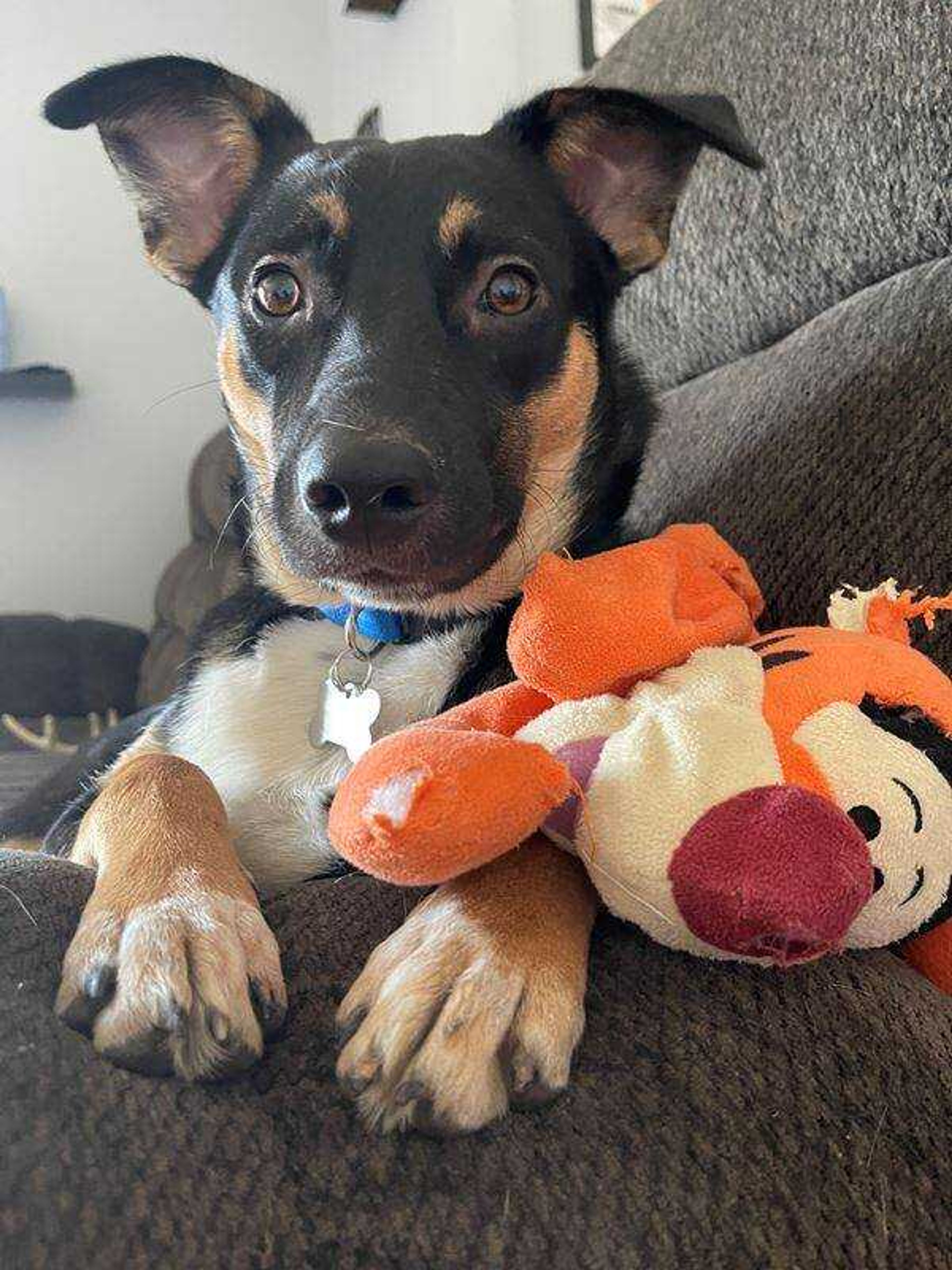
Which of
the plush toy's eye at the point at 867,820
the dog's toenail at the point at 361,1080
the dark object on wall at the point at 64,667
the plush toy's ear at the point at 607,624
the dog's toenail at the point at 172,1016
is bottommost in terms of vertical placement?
the dark object on wall at the point at 64,667

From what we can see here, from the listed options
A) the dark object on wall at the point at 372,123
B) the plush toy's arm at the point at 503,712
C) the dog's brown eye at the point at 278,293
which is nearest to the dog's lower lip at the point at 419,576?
the plush toy's arm at the point at 503,712

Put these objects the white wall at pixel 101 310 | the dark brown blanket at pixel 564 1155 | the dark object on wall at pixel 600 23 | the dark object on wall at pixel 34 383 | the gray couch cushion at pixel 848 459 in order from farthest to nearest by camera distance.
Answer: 1. the white wall at pixel 101 310
2. the dark object on wall at pixel 34 383
3. the dark object on wall at pixel 600 23
4. the gray couch cushion at pixel 848 459
5. the dark brown blanket at pixel 564 1155

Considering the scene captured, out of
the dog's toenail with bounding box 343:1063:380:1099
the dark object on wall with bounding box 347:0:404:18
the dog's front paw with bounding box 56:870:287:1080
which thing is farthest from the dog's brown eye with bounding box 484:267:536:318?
the dark object on wall with bounding box 347:0:404:18

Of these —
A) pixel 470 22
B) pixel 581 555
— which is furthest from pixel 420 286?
pixel 470 22

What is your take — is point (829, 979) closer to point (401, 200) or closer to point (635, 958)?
point (635, 958)

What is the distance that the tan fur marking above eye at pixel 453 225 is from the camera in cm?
119

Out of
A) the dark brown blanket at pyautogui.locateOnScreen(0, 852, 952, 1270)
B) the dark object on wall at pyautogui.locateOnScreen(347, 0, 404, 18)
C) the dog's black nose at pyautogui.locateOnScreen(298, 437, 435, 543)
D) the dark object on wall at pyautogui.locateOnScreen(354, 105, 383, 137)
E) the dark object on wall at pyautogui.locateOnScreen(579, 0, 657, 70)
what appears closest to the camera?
the dark brown blanket at pyautogui.locateOnScreen(0, 852, 952, 1270)

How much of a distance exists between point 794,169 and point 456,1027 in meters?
1.21

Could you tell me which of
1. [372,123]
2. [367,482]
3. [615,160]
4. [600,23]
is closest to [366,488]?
[367,482]

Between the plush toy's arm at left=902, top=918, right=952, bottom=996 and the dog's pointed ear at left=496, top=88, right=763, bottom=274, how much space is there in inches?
34.0

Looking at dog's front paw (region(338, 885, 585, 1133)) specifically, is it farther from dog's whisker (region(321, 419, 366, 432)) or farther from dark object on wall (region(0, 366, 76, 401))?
dark object on wall (region(0, 366, 76, 401))

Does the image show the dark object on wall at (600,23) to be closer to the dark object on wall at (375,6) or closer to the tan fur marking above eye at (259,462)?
the dark object on wall at (375,6)

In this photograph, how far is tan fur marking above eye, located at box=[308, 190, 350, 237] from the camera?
1.19 meters

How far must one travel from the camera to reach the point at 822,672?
2.51ft
